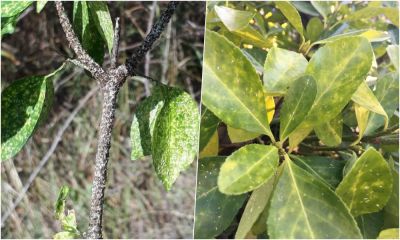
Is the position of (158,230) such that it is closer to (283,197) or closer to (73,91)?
(73,91)

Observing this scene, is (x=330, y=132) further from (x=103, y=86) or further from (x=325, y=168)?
(x=103, y=86)

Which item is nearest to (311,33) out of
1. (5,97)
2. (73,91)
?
(5,97)

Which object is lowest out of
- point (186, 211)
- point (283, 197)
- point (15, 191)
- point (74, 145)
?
point (186, 211)

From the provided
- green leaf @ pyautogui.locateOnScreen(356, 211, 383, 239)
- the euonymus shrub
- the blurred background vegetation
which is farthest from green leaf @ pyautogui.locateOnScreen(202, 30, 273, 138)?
the blurred background vegetation

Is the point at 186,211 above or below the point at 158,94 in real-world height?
below

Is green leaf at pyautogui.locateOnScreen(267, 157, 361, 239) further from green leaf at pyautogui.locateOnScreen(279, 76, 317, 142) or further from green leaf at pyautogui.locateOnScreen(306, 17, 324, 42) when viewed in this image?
green leaf at pyautogui.locateOnScreen(306, 17, 324, 42)

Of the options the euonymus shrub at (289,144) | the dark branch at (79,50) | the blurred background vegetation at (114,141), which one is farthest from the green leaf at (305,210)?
the blurred background vegetation at (114,141)

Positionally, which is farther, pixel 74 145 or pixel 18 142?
pixel 74 145
